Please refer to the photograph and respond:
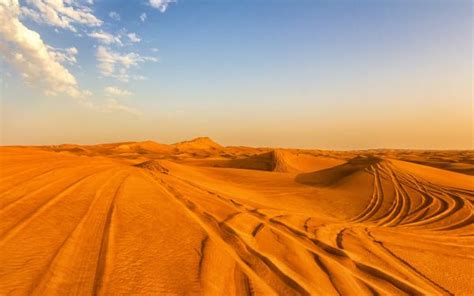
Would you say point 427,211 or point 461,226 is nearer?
point 461,226

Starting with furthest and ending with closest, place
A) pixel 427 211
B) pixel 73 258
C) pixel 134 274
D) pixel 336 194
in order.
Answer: pixel 336 194, pixel 427 211, pixel 73 258, pixel 134 274

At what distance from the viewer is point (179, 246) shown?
17.8 feet

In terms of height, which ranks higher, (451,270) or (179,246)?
(179,246)

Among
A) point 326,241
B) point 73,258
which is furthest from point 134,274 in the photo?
point 326,241

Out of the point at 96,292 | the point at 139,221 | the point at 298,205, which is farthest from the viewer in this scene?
the point at 298,205

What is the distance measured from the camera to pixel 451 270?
5.86 meters

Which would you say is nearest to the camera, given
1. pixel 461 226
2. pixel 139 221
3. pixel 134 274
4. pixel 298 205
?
pixel 134 274

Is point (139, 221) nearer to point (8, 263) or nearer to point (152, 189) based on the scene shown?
point (8, 263)

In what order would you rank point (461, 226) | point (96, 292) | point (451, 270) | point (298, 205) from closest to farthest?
point (96, 292), point (451, 270), point (461, 226), point (298, 205)

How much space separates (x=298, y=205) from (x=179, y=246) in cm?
916

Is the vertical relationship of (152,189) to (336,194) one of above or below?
above

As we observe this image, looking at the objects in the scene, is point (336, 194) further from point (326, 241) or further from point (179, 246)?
point (179, 246)

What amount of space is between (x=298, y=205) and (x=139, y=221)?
8654 mm

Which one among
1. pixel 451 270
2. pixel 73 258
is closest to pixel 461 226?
pixel 451 270
